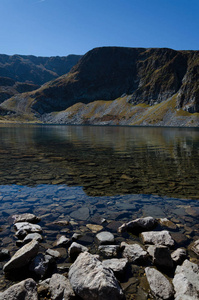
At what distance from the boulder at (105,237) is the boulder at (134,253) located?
0.61 meters

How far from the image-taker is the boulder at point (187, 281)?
4871 millimetres

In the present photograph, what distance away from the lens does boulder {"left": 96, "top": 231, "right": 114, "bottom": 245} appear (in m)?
7.54

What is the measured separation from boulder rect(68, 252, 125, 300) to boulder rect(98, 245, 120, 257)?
4.91ft

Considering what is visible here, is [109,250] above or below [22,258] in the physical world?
below

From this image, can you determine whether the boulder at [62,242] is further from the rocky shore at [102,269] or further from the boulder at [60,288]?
the boulder at [60,288]

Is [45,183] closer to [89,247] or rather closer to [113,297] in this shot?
[89,247]

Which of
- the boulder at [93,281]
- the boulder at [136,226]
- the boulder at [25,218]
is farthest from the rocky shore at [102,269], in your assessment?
the boulder at [25,218]

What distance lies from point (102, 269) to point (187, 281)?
229 cm

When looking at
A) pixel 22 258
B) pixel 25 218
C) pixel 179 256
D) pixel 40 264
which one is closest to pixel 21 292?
pixel 40 264

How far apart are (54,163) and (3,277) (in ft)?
57.3

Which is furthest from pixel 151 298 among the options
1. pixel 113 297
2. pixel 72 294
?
pixel 72 294

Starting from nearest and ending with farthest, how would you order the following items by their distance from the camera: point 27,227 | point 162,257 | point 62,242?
point 162,257 → point 62,242 → point 27,227

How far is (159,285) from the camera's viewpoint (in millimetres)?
5363

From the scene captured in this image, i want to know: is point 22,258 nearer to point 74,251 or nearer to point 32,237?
point 32,237
